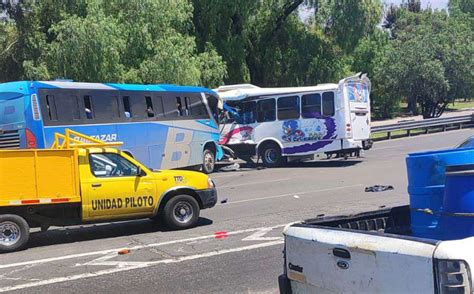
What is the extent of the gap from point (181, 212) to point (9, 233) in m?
2.89

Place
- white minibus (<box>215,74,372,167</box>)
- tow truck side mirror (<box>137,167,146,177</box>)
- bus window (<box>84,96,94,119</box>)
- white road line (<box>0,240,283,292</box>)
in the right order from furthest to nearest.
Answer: white minibus (<box>215,74,372,167</box>), bus window (<box>84,96,94,119</box>), tow truck side mirror (<box>137,167,146,177</box>), white road line (<box>0,240,283,292</box>)

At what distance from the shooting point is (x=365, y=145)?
22016 mm

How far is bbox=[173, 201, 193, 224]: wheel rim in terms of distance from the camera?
34.0ft

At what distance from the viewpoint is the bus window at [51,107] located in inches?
664

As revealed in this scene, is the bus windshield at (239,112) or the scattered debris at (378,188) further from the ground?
the bus windshield at (239,112)

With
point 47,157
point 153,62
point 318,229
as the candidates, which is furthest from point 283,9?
point 318,229

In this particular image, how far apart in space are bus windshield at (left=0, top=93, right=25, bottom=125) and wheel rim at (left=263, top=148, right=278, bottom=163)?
9.70m

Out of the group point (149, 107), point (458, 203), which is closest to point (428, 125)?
point (149, 107)

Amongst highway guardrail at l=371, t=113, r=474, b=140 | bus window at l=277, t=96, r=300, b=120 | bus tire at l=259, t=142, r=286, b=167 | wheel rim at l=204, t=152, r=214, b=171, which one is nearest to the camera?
wheel rim at l=204, t=152, r=214, b=171

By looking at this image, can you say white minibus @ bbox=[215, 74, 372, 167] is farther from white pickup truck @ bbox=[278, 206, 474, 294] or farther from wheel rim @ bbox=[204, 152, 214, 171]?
white pickup truck @ bbox=[278, 206, 474, 294]

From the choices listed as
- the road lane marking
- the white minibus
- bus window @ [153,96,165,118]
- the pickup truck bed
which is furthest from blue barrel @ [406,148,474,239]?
the white minibus

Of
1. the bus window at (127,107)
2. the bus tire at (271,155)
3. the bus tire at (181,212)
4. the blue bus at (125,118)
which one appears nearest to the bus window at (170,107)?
the blue bus at (125,118)

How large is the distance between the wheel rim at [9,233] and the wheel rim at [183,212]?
263 centimetres

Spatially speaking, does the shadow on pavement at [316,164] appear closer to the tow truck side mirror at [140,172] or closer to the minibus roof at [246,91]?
the minibus roof at [246,91]
